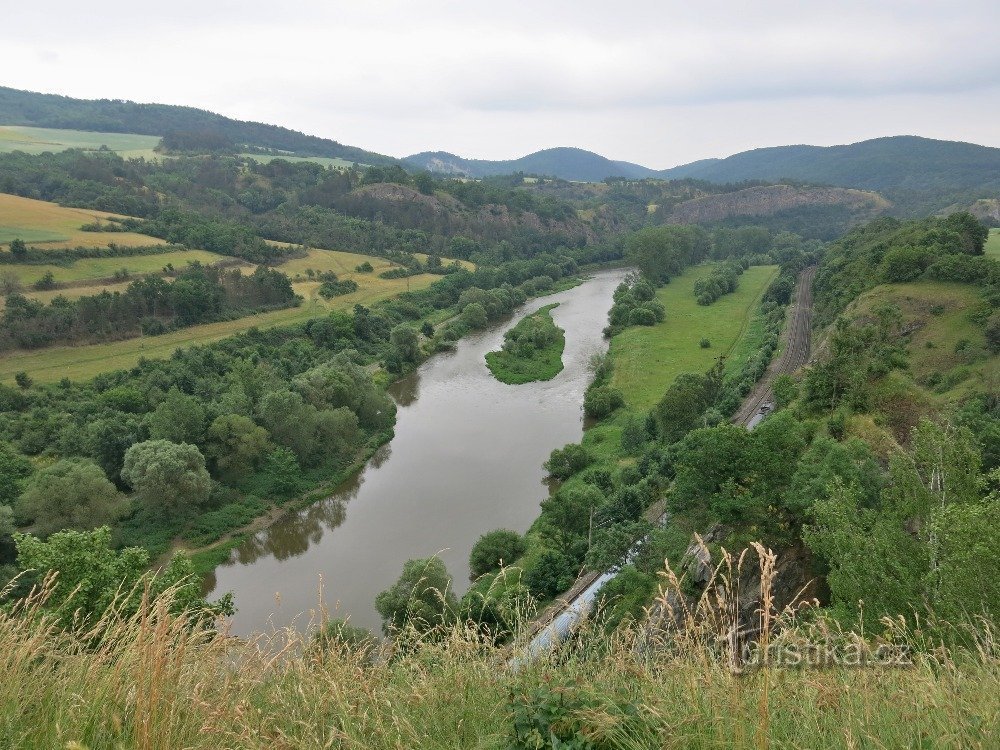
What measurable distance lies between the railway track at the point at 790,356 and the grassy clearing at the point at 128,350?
1591 inches

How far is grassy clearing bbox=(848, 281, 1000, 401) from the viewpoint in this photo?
29984mm

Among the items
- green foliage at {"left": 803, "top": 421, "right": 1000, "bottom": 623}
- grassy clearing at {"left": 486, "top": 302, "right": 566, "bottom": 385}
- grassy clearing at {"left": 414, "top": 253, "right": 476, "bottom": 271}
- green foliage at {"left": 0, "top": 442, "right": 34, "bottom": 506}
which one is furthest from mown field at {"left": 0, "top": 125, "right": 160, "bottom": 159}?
green foliage at {"left": 803, "top": 421, "right": 1000, "bottom": 623}

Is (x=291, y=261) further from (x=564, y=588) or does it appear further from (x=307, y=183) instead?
(x=564, y=588)

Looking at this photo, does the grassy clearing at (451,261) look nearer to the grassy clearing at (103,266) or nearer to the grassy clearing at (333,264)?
the grassy clearing at (333,264)

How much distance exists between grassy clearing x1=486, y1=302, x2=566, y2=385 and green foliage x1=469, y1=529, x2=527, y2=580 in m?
24.8

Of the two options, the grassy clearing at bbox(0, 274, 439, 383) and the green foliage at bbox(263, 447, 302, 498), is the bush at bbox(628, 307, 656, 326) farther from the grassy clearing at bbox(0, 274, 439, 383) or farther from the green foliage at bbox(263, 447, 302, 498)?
the green foliage at bbox(263, 447, 302, 498)

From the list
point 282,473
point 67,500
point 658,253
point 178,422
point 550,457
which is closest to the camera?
point 67,500

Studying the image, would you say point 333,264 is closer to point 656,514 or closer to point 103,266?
point 103,266

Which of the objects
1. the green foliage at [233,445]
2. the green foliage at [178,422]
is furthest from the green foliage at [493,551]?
the green foliage at [178,422]

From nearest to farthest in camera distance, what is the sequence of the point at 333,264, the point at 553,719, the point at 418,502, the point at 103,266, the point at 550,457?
the point at 553,719
the point at 418,502
the point at 550,457
the point at 103,266
the point at 333,264

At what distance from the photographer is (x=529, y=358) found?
5316 cm

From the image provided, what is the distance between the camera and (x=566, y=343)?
5988cm

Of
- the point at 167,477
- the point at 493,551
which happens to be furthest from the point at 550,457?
the point at 167,477

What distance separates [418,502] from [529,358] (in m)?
25.1
